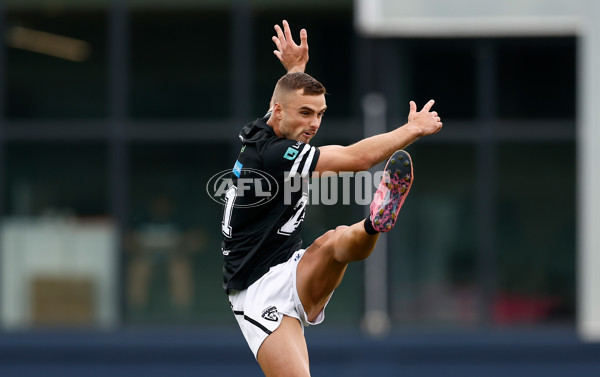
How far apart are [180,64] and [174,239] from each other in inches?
80.7

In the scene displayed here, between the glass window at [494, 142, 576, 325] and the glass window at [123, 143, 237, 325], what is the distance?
128 inches

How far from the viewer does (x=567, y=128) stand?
11734mm

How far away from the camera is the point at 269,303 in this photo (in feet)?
21.8

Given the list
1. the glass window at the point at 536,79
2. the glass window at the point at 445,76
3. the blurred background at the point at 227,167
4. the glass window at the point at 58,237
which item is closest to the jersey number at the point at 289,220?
the blurred background at the point at 227,167

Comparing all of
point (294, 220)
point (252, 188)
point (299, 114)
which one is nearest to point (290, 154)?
point (299, 114)

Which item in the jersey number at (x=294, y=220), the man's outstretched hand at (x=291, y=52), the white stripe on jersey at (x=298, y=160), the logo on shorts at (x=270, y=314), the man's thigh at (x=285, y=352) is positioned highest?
the man's outstretched hand at (x=291, y=52)

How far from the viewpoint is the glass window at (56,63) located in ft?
39.1

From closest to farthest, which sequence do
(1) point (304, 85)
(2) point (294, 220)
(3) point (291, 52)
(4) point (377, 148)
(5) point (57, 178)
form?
(4) point (377, 148) < (1) point (304, 85) < (2) point (294, 220) < (3) point (291, 52) < (5) point (57, 178)

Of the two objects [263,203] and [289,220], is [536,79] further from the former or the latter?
[263,203]

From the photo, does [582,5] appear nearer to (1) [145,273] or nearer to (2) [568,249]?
(2) [568,249]

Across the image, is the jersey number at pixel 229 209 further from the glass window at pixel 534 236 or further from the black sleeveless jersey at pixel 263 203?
the glass window at pixel 534 236

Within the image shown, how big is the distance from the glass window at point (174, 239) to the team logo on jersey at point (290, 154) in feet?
18.9

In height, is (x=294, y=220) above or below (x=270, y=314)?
above

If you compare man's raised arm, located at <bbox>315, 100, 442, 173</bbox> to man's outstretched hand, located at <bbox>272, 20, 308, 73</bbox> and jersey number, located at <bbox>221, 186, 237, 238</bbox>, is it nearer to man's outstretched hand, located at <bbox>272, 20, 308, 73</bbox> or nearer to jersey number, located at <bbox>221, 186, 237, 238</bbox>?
jersey number, located at <bbox>221, 186, 237, 238</bbox>
